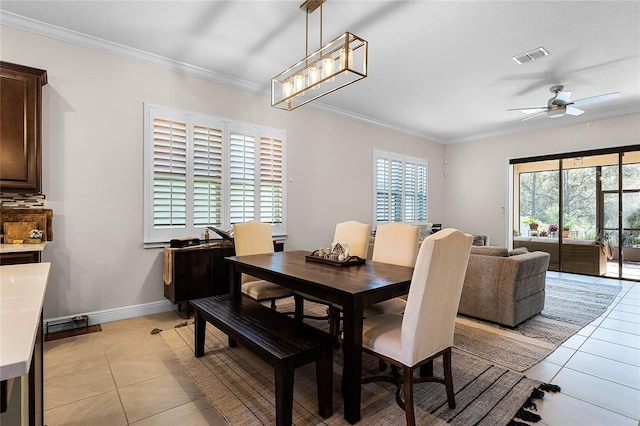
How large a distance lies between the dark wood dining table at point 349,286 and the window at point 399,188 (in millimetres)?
3814

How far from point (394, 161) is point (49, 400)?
613 cm

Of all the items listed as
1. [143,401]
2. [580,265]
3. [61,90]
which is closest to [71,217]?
[61,90]

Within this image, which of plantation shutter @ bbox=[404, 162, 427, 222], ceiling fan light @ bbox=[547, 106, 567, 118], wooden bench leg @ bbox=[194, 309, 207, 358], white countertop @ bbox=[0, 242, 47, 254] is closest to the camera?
white countertop @ bbox=[0, 242, 47, 254]

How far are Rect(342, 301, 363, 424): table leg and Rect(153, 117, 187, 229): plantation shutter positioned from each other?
9.28 ft

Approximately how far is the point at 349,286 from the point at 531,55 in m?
3.56

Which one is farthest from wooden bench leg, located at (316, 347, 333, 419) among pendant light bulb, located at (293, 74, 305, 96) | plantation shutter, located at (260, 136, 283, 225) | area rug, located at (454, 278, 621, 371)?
plantation shutter, located at (260, 136, 283, 225)

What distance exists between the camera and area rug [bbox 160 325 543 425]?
74.4 inches

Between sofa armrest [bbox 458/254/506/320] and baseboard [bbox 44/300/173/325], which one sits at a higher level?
sofa armrest [bbox 458/254/506/320]

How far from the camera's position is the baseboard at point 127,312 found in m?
3.35

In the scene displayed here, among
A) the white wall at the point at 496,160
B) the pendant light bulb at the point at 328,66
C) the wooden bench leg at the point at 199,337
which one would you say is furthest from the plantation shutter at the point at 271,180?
the white wall at the point at 496,160

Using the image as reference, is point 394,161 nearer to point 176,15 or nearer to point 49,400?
point 176,15

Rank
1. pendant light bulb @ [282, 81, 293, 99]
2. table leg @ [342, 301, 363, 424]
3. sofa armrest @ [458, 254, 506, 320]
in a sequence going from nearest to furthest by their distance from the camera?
1. table leg @ [342, 301, 363, 424]
2. pendant light bulb @ [282, 81, 293, 99]
3. sofa armrest @ [458, 254, 506, 320]

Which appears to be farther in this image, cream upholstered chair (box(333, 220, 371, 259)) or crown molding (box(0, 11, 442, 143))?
cream upholstered chair (box(333, 220, 371, 259))

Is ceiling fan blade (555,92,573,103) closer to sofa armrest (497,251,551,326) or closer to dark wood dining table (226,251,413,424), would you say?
sofa armrest (497,251,551,326)
